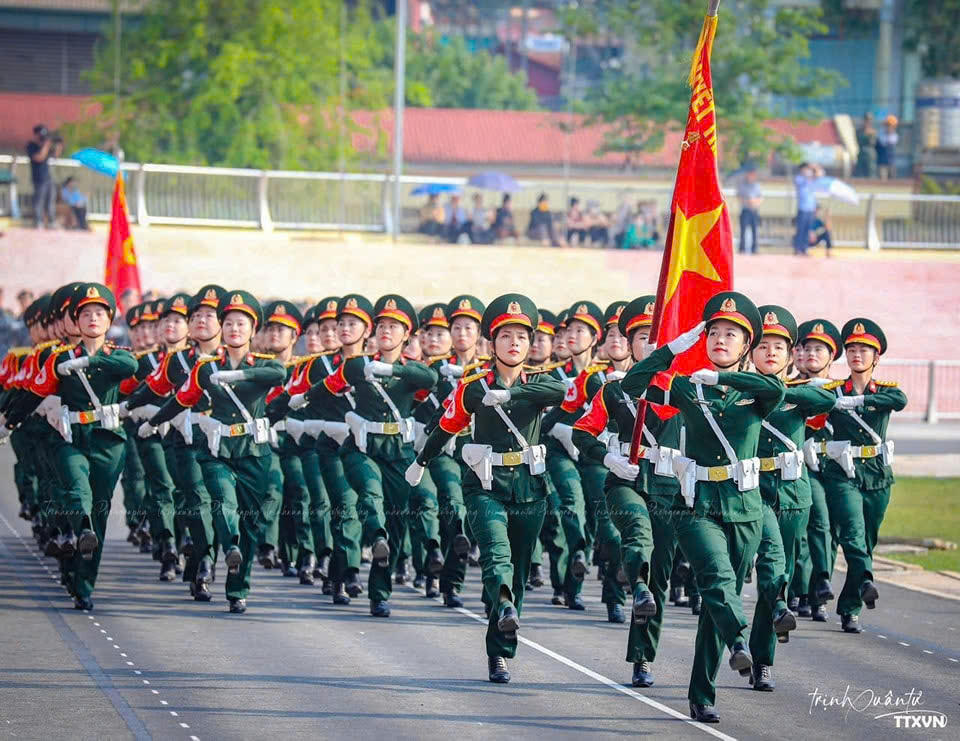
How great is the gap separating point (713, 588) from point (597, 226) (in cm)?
2719

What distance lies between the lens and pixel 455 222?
36812 millimetres

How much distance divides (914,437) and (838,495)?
18196 mm

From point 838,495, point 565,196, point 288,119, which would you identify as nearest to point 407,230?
point 565,196

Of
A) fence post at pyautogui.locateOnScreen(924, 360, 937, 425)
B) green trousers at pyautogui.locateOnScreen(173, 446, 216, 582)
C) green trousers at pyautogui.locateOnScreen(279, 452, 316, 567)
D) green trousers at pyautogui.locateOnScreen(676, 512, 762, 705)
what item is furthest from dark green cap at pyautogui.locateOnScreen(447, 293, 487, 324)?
fence post at pyautogui.locateOnScreen(924, 360, 937, 425)

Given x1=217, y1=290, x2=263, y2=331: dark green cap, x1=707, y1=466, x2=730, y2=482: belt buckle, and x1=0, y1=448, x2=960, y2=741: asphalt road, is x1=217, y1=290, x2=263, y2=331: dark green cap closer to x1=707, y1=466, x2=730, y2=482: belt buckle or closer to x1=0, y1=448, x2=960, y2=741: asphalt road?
x1=0, y1=448, x2=960, y2=741: asphalt road

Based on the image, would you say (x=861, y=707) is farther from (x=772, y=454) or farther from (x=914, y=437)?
Answer: (x=914, y=437)

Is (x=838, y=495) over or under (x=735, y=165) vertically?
under

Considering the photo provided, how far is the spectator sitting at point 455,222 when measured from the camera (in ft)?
121

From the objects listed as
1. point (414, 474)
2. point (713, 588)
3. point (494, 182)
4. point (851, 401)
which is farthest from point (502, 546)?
point (494, 182)

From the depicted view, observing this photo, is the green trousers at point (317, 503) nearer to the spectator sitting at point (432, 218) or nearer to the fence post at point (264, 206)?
the fence post at point (264, 206)

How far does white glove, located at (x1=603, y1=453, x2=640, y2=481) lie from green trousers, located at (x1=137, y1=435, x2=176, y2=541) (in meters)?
6.05

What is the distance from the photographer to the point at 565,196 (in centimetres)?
3788

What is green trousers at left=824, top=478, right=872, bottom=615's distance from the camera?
13484 mm

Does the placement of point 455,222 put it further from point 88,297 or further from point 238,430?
point 88,297
